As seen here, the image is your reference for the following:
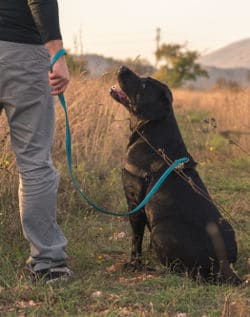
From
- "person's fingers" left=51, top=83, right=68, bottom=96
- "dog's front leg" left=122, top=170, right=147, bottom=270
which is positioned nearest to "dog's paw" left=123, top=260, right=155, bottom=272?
"dog's front leg" left=122, top=170, right=147, bottom=270

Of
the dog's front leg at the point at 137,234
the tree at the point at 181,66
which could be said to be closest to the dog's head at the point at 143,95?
the dog's front leg at the point at 137,234

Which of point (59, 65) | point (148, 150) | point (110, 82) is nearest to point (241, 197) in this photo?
point (110, 82)

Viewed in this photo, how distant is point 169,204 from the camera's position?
3658 mm

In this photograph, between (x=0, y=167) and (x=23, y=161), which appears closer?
(x=23, y=161)

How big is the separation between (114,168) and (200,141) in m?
3.42

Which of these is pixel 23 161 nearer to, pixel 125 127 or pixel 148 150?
pixel 148 150

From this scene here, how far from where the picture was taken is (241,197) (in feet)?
20.3

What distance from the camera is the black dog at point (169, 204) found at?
11.6ft

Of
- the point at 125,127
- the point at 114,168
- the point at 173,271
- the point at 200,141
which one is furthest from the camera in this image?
the point at 200,141

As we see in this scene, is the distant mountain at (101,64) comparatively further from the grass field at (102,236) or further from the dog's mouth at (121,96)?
the dog's mouth at (121,96)

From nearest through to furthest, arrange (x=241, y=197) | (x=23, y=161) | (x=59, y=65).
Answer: (x=59, y=65) < (x=23, y=161) < (x=241, y=197)

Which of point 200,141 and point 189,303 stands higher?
point 189,303

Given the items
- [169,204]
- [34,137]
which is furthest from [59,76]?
[169,204]

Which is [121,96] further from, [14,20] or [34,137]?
[14,20]
